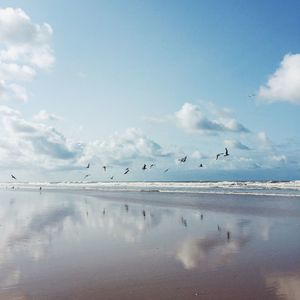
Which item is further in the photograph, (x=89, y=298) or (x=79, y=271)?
(x=79, y=271)

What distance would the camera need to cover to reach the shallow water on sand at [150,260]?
10.7 metres

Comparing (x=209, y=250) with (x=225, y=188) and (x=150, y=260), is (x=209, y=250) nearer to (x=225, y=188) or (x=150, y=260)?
(x=150, y=260)

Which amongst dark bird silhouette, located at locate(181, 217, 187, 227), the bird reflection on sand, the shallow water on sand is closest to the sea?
dark bird silhouette, located at locate(181, 217, 187, 227)

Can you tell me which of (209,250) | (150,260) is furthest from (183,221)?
(150,260)

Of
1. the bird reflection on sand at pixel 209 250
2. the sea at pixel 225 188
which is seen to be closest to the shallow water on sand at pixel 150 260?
the bird reflection on sand at pixel 209 250

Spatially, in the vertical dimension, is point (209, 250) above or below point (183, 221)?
below

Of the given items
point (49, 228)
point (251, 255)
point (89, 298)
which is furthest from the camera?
point (49, 228)

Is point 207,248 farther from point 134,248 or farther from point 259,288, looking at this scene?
point 259,288

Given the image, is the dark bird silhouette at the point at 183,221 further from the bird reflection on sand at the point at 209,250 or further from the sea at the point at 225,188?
the sea at the point at 225,188

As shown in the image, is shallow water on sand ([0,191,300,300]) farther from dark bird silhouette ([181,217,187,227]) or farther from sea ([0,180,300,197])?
sea ([0,180,300,197])

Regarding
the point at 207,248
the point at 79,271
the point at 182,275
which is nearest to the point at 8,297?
the point at 79,271

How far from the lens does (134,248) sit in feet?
53.7

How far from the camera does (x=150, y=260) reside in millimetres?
14203

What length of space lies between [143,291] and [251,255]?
5962mm
